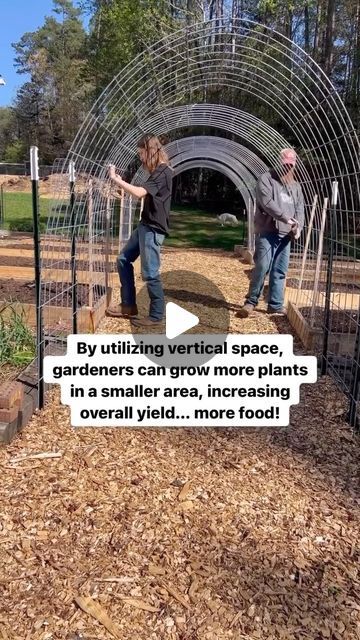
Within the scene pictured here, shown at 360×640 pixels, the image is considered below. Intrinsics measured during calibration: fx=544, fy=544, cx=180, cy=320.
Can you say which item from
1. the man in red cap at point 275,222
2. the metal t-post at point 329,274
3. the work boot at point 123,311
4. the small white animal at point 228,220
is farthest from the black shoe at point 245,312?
the small white animal at point 228,220

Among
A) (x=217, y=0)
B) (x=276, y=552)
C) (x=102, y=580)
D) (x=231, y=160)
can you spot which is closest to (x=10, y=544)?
(x=102, y=580)

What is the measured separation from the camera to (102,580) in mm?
1951

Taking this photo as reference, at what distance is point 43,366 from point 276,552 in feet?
5.64

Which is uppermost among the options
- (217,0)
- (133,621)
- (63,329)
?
(217,0)

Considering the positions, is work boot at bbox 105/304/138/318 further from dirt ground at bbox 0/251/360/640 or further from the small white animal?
the small white animal

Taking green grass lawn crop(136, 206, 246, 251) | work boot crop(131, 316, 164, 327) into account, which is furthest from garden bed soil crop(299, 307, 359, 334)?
green grass lawn crop(136, 206, 246, 251)

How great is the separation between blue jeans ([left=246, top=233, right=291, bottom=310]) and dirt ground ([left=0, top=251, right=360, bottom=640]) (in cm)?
240

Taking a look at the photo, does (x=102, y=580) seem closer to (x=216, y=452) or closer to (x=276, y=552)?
(x=276, y=552)

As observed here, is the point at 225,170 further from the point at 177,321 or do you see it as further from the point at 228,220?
the point at 177,321

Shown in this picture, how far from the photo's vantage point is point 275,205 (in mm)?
5211

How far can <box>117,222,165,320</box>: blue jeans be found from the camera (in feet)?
15.3

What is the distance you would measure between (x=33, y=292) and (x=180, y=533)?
14.0 ft

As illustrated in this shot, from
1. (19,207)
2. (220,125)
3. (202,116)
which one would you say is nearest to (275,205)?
(220,125)

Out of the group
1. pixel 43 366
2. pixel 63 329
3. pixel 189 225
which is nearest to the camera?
pixel 43 366
